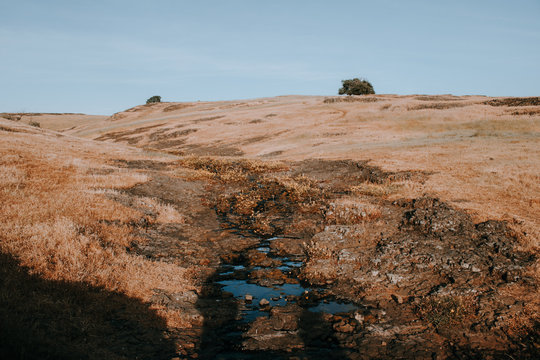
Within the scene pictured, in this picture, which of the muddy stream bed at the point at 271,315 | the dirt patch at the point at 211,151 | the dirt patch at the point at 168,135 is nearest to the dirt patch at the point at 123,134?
the dirt patch at the point at 168,135

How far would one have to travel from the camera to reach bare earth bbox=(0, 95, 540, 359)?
697cm

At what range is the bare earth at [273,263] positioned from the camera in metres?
6.97

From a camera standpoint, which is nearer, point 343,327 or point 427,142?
point 343,327

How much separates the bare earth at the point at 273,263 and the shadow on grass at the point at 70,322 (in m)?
0.04

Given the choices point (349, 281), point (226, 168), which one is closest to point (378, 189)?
point (349, 281)

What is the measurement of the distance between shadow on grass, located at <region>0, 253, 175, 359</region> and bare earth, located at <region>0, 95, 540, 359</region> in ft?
0.13

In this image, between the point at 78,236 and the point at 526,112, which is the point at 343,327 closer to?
the point at 78,236

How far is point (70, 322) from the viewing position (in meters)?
6.71

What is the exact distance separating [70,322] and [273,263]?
647cm

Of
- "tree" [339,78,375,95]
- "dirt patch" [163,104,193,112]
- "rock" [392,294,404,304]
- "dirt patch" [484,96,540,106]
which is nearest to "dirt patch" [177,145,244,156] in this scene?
"rock" [392,294,404,304]

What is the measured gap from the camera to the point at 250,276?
35.2 ft

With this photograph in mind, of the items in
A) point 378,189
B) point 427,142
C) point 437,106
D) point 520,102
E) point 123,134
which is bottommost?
point 378,189

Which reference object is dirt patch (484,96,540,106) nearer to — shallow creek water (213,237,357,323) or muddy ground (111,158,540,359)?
muddy ground (111,158,540,359)

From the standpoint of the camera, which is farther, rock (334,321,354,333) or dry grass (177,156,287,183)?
dry grass (177,156,287,183)
